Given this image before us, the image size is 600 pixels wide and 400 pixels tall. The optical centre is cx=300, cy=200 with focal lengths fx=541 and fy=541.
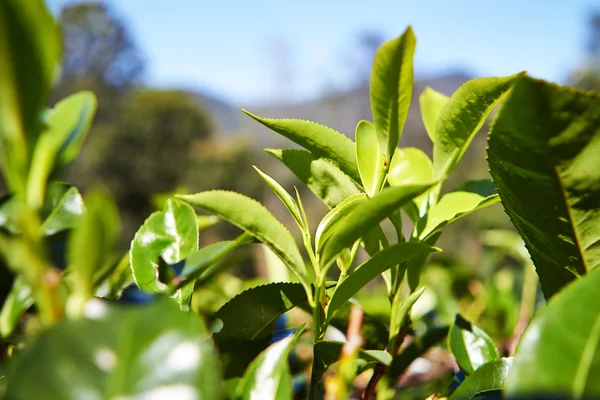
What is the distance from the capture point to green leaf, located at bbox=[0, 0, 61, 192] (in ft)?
0.87

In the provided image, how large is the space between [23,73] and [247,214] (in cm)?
18

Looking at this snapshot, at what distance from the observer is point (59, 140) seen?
0.36 metres

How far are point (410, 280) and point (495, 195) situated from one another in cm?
12

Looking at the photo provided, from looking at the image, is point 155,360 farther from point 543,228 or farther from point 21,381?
point 543,228

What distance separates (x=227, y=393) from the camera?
0.40m

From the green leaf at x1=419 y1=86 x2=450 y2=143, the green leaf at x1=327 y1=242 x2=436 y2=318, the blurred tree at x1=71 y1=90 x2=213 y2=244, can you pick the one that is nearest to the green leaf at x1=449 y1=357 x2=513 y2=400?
the green leaf at x1=327 y1=242 x2=436 y2=318

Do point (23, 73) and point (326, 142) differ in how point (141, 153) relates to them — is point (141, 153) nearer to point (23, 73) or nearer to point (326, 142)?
point (326, 142)

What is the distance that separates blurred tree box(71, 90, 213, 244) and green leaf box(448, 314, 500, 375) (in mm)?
14772

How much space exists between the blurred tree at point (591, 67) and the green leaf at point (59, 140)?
17741 mm

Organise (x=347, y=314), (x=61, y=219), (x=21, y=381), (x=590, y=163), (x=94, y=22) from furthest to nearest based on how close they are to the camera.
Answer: (x=94, y=22)
(x=347, y=314)
(x=61, y=219)
(x=590, y=163)
(x=21, y=381)

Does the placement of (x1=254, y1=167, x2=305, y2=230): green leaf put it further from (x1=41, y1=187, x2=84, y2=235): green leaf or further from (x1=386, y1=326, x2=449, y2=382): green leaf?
(x1=386, y1=326, x2=449, y2=382): green leaf

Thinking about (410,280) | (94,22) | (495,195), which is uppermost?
(495,195)

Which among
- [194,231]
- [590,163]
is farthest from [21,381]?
[590,163]

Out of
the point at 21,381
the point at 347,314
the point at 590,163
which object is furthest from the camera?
the point at 347,314
